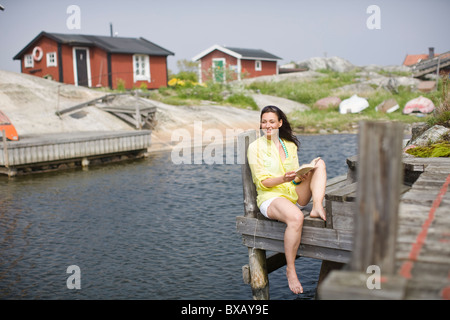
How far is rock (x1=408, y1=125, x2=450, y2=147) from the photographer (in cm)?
786

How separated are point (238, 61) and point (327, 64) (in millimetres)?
19464

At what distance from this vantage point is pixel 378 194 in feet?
8.43

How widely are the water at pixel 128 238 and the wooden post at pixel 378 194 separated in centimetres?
419

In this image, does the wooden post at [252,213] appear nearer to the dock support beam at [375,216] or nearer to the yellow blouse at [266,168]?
the yellow blouse at [266,168]

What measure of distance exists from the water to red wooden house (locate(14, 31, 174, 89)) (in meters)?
20.6

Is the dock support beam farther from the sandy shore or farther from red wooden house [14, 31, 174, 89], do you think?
red wooden house [14, 31, 174, 89]

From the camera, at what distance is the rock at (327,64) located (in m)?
61.7

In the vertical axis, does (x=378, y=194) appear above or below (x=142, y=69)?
below

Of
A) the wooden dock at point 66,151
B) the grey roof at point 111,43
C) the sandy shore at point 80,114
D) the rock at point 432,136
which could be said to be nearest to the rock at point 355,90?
the sandy shore at point 80,114

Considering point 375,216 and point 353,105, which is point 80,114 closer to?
point 353,105

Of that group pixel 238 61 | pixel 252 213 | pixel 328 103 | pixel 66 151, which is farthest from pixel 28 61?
pixel 252 213

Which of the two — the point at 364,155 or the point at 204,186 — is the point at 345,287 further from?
the point at 204,186
